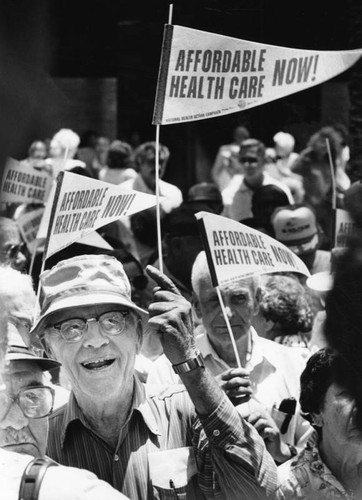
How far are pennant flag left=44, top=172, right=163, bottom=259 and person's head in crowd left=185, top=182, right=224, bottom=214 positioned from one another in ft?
12.2

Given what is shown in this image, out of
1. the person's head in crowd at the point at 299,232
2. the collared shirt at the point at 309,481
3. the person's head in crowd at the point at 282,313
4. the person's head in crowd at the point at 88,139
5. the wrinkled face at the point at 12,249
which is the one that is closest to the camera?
the collared shirt at the point at 309,481

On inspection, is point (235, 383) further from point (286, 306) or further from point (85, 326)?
point (286, 306)

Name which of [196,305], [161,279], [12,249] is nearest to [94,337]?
[161,279]

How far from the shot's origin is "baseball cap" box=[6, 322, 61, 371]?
11.5ft

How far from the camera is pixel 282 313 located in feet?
19.4

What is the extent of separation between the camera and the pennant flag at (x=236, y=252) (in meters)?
4.67

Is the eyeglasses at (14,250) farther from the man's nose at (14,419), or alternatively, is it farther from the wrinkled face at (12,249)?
the man's nose at (14,419)

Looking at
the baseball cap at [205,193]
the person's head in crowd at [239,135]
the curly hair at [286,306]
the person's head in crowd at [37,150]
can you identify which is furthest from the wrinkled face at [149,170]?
the curly hair at [286,306]

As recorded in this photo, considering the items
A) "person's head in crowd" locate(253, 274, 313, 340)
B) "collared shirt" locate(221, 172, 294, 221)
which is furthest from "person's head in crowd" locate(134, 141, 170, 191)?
"person's head in crowd" locate(253, 274, 313, 340)

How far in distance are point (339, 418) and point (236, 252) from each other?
3.91 ft

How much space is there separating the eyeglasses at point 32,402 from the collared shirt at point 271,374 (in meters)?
1.31

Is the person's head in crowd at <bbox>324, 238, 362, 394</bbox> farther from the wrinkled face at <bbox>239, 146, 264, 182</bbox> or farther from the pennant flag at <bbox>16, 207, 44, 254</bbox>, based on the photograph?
the wrinkled face at <bbox>239, 146, 264, 182</bbox>

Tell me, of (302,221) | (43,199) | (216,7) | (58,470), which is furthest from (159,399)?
(43,199)

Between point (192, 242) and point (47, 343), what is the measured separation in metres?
2.81
